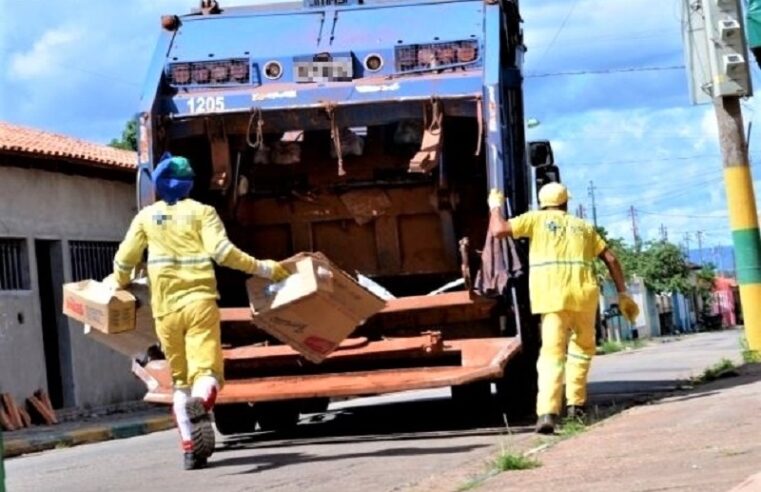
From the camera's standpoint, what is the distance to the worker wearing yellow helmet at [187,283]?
26.8 ft

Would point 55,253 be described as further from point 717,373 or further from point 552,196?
point 552,196

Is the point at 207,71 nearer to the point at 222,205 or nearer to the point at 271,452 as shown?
→ the point at 222,205

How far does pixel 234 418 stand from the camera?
1119 cm

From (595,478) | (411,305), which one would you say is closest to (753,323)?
(411,305)

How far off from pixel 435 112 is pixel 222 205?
1.93 metres

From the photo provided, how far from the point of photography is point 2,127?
24.0 metres

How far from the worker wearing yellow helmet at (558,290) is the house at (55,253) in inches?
458

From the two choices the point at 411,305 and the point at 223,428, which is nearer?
the point at 411,305

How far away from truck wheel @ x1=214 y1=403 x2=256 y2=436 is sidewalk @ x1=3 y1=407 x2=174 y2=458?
170 inches

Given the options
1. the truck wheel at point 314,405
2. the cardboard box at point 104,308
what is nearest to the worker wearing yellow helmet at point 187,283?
the cardboard box at point 104,308

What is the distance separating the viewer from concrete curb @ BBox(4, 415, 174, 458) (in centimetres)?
1551

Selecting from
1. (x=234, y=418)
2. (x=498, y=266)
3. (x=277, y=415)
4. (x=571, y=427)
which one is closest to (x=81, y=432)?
(x=277, y=415)

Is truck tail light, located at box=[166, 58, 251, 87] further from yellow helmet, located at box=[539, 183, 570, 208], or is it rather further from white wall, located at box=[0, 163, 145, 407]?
white wall, located at box=[0, 163, 145, 407]

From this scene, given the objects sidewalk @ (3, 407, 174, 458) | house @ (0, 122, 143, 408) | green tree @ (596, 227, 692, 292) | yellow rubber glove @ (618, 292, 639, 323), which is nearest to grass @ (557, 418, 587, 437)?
yellow rubber glove @ (618, 292, 639, 323)
